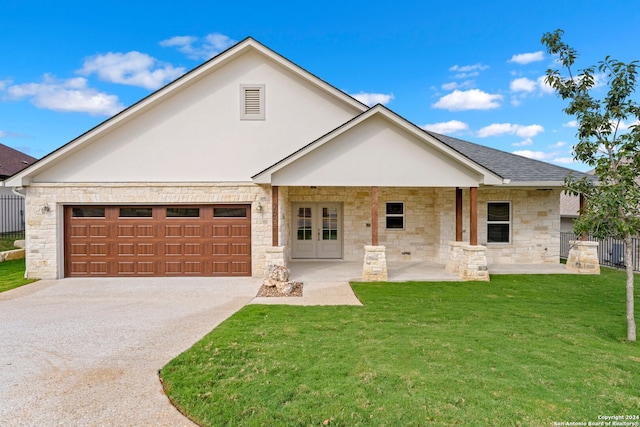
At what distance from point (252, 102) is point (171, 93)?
105 inches

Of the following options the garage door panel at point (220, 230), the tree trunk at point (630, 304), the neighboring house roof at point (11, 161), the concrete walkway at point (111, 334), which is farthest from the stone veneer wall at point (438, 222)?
the neighboring house roof at point (11, 161)

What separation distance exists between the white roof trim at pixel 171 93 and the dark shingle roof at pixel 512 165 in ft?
13.6

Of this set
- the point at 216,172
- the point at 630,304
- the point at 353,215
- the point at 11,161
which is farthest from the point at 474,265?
the point at 11,161

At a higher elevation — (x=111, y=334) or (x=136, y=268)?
(x=136, y=268)

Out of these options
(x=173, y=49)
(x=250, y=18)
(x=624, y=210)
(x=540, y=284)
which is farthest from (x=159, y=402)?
(x=173, y=49)

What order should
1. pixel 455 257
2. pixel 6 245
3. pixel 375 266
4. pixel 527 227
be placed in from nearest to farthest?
pixel 375 266 < pixel 455 257 < pixel 527 227 < pixel 6 245

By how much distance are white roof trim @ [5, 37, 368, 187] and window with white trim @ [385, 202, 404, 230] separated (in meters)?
4.34

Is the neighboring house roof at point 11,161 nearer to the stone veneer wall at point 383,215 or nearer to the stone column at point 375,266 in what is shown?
the stone veneer wall at point 383,215

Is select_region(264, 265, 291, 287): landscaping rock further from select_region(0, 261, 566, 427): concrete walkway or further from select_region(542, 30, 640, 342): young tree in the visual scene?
select_region(542, 30, 640, 342): young tree

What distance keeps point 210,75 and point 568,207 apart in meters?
28.3

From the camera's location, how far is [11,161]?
76.6ft

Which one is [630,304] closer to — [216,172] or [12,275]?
[216,172]

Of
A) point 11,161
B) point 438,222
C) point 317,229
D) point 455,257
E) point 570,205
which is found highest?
point 11,161

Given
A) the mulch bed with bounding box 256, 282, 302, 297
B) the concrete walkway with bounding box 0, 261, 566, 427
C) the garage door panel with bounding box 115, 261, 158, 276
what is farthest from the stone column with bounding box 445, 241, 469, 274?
the garage door panel with bounding box 115, 261, 158, 276
